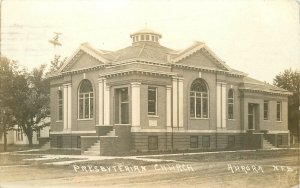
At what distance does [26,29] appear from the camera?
1037 centimetres

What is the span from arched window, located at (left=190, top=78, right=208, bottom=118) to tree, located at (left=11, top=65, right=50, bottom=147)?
238 inches

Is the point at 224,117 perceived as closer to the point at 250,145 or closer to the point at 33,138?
the point at 250,145

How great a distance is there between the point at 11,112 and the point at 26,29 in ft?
14.0

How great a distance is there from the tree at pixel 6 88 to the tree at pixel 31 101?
33 cm

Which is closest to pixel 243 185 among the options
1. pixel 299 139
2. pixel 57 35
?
pixel 299 139

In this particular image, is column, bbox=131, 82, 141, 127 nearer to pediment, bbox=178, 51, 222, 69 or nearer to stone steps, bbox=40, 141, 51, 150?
pediment, bbox=178, 51, 222, 69

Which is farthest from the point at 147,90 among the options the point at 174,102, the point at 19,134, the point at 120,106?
the point at 19,134

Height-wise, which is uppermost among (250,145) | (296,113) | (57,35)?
(57,35)

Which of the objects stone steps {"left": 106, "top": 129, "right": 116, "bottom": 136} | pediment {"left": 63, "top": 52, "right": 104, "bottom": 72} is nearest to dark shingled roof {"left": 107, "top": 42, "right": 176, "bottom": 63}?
pediment {"left": 63, "top": 52, "right": 104, "bottom": 72}

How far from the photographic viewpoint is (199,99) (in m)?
20.5

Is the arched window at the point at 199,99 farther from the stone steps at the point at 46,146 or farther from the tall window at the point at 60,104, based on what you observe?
the stone steps at the point at 46,146

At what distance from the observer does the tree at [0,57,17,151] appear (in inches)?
437

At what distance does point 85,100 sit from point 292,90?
1109 centimetres

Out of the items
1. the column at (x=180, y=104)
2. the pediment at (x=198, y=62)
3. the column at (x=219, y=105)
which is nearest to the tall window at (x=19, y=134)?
the column at (x=180, y=104)
